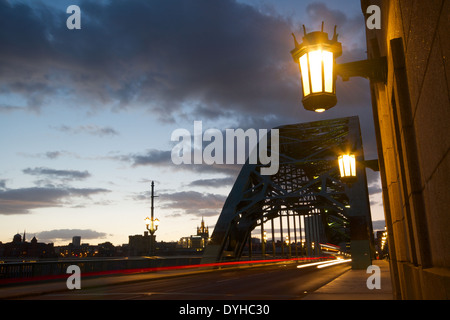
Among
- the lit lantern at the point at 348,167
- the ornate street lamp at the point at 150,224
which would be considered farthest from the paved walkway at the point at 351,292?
the ornate street lamp at the point at 150,224

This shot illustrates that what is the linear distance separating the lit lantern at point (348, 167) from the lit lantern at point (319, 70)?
6.71 meters

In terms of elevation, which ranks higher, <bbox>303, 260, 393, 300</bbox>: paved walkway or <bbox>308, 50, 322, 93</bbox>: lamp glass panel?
<bbox>308, 50, 322, 93</bbox>: lamp glass panel

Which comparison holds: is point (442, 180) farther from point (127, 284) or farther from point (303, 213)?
point (303, 213)

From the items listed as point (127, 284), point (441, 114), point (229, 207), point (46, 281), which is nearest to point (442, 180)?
point (441, 114)

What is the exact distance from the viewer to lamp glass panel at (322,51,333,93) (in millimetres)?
3973

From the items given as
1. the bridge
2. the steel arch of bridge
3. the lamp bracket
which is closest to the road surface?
the bridge

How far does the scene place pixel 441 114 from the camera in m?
2.34

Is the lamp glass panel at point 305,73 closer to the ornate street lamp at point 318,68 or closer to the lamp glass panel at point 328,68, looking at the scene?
the ornate street lamp at point 318,68

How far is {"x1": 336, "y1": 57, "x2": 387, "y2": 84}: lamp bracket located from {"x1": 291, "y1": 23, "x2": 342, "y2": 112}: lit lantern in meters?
0.47

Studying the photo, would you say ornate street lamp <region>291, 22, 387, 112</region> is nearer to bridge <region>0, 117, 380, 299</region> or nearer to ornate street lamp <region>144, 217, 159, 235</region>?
bridge <region>0, 117, 380, 299</region>

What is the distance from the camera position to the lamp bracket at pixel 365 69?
4.60 m

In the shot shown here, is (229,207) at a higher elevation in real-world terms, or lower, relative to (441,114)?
higher
